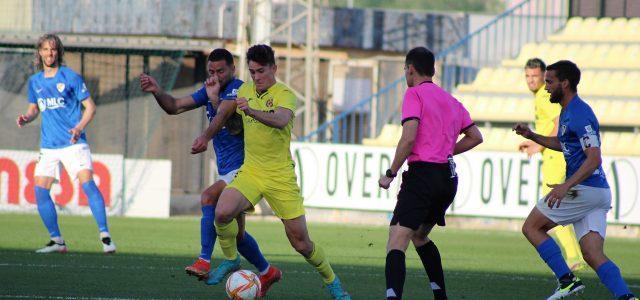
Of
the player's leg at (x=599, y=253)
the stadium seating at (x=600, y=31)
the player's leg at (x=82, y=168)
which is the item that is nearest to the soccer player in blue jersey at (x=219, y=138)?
the player's leg at (x=599, y=253)

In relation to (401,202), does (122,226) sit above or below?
below

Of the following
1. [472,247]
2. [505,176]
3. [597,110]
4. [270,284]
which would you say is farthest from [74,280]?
[597,110]

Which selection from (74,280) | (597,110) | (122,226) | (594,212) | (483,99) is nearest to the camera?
(594,212)

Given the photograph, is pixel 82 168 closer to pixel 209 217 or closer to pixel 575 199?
pixel 209 217

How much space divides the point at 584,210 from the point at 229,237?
2718mm

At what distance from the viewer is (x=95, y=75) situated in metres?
26.3

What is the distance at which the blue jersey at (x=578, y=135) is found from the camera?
8.47 m

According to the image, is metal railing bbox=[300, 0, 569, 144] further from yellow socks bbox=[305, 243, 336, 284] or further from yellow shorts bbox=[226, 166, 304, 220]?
yellow socks bbox=[305, 243, 336, 284]

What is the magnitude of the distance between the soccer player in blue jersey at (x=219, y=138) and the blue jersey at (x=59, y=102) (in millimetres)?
3261

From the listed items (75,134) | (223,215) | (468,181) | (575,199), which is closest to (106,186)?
(468,181)

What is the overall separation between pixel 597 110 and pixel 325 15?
28.1 ft

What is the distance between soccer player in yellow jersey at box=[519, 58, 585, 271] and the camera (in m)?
12.2

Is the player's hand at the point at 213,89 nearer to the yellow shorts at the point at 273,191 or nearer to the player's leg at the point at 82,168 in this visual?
the yellow shorts at the point at 273,191

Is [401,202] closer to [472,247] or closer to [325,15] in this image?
[472,247]
